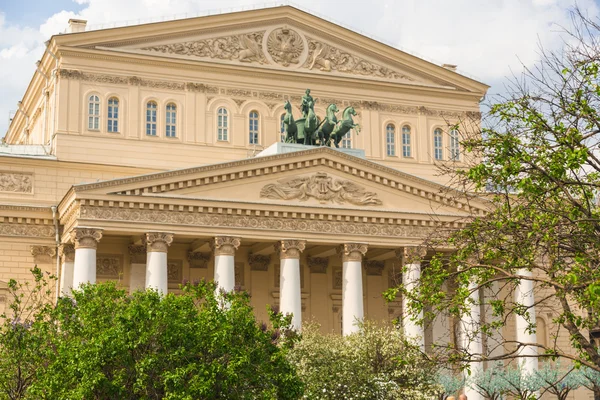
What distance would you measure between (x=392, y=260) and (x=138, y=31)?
16527 millimetres

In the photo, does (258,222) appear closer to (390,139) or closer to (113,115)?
(113,115)

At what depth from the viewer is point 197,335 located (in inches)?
954

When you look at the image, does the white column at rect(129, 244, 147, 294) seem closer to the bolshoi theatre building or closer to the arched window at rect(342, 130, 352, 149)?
the bolshoi theatre building

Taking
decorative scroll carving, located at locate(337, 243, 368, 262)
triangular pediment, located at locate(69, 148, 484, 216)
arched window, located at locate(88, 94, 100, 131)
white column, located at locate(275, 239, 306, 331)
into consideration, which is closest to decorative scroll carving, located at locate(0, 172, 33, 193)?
arched window, located at locate(88, 94, 100, 131)

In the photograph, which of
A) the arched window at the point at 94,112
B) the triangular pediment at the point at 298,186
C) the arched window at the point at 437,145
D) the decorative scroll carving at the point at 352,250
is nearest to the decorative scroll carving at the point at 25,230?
the triangular pediment at the point at 298,186

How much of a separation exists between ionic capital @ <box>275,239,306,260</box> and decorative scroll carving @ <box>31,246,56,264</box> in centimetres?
980

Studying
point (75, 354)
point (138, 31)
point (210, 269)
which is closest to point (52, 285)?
point (210, 269)

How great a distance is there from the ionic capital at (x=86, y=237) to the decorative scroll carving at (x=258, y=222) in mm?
468

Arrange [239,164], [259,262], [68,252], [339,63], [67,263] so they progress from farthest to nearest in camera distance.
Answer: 1. [339,63]
2. [259,262]
3. [68,252]
4. [67,263]
5. [239,164]

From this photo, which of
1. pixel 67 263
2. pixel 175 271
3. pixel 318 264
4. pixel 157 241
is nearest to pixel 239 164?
pixel 157 241

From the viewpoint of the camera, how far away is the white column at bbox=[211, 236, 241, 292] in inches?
1583

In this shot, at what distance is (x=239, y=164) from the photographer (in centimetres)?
4103

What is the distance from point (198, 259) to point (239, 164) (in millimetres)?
6149

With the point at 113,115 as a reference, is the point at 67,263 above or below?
below
